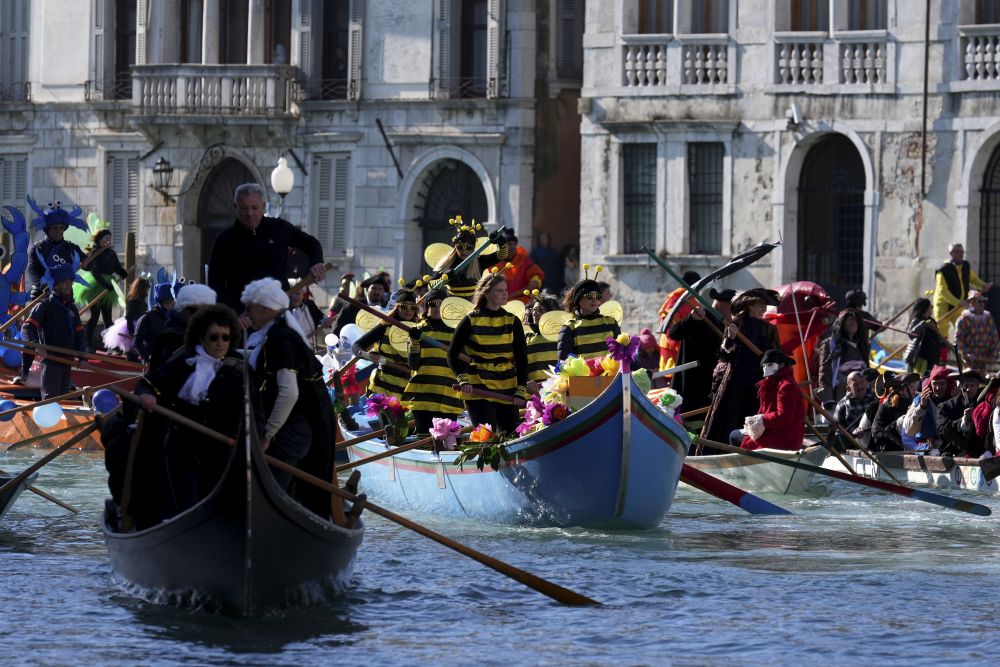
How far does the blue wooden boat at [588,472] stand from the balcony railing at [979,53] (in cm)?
1182

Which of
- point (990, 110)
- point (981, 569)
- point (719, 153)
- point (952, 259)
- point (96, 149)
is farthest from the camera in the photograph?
point (96, 149)

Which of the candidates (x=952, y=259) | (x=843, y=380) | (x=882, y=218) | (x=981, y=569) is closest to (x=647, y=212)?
(x=882, y=218)

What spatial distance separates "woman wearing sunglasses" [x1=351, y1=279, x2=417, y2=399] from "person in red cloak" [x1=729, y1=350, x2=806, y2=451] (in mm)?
2289

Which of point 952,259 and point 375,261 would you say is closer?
point 952,259

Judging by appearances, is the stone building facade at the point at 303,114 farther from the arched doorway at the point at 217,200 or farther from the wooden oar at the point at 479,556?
the wooden oar at the point at 479,556

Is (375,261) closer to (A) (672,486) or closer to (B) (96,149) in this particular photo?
(B) (96,149)

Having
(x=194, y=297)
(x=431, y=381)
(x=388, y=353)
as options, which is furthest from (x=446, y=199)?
(x=194, y=297)

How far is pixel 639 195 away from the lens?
26.2 m

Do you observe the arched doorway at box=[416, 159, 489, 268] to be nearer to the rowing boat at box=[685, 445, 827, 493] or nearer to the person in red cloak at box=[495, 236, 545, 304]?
the person in red cloak at box=[495, 236, 545, 304]

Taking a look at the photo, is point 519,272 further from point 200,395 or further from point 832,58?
point 200,395

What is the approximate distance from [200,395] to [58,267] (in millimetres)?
9979

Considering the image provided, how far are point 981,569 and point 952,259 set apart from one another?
10479mm

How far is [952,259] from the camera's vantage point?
22.3 metres

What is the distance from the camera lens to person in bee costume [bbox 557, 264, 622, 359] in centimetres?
1440
